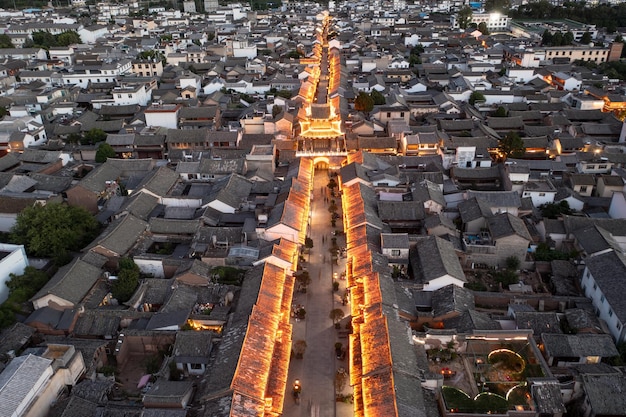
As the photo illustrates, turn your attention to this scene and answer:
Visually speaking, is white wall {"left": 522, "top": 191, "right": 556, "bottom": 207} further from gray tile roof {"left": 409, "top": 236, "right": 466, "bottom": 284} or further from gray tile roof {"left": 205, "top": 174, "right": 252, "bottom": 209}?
gray tile roof {"left": 205, "top": 174, "right": 252, "bottom": 209}

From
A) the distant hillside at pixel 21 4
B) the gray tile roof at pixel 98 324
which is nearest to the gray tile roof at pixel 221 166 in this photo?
the gray tile roof at pixel 98 324

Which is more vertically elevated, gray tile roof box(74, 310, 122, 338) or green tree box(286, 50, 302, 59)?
green tree box(286, 50, 302, 59)

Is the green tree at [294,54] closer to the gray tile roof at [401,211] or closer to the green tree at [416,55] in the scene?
the green tree at [416,55]

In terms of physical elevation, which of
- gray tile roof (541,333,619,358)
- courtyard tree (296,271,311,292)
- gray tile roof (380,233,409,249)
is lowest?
courtyard tree (296,271,311,292)

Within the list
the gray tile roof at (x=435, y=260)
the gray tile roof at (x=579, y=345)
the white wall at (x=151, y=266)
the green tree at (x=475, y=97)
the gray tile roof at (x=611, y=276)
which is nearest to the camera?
the gray tile roof at (x=579, y=345)

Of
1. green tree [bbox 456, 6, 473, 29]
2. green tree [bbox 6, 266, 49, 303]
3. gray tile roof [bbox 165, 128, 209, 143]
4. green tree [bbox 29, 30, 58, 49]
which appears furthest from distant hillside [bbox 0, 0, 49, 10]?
green tree [bbox 6, 266, 49, 303]

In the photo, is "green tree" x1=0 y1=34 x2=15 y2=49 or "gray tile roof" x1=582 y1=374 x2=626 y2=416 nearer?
"gray tile roof" x1=582 y1=374 x2=626 y2=416

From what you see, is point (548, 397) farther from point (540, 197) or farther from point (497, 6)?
point (497, 6)
